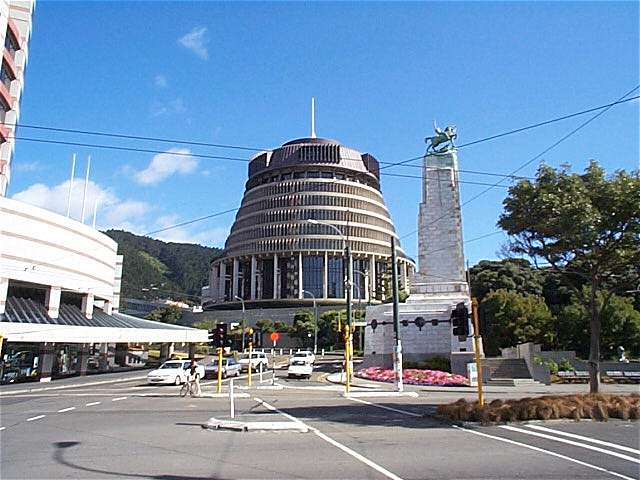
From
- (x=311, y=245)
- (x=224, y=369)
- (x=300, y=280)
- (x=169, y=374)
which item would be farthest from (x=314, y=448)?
(x=300, y=280)

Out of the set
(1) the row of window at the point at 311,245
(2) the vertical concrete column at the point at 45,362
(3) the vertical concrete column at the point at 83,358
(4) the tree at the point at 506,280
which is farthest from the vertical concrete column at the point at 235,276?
(2) the vertical concrete column at the point at 45,362

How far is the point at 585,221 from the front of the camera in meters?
17.7

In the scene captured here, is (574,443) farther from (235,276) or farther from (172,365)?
(235,276)

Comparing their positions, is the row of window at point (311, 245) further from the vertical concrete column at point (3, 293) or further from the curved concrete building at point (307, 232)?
the vertical concrete column at point (3, 293)

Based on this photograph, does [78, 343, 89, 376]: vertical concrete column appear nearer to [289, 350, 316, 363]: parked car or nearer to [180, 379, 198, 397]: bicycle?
[289, 350, 316, 363]: parked car

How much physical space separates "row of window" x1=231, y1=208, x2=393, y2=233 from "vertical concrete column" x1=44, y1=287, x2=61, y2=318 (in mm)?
76346

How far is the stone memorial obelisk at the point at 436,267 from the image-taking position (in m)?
42.4

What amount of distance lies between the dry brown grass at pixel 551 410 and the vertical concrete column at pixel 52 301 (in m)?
35.7

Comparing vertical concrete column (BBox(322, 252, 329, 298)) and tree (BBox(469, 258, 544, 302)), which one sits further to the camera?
vertical concrete column (BBox(322, 252, 329, 298))

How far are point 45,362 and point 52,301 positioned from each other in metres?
4.83

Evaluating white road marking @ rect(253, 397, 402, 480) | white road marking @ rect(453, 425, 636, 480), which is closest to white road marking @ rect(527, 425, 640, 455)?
white road marking @ rect(453, 425, 636, 480)

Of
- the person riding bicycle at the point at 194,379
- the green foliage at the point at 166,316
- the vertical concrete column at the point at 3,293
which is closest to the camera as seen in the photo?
the person riding bicycle at the point at 194,379

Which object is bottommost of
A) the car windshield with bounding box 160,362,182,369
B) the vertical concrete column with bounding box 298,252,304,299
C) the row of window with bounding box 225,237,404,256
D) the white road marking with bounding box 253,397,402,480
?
the white road marking with bounding box 253,397,402,480

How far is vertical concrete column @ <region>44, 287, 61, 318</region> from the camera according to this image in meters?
42.9
